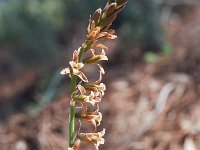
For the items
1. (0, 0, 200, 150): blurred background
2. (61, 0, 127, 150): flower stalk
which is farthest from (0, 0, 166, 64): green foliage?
(61, 0, 127, 150): flower stalk

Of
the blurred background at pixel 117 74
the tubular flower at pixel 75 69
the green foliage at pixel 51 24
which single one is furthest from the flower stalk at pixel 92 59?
the green foliage at pixel 51 24

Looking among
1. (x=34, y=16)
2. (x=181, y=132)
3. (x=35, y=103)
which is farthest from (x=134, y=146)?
(x=34, y=16)

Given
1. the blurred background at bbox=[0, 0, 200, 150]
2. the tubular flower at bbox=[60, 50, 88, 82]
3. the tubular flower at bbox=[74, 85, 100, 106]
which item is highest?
the blurred background at bbox=[0, 0, 200, 150]

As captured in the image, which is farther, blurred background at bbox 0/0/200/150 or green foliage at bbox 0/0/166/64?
green foliage at bbox 0/0/166/64

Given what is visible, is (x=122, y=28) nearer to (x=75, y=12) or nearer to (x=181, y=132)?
(x=75, y=12)

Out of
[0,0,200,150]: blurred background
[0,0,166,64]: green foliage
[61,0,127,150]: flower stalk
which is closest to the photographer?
[61,0,127,150]: flower stalk

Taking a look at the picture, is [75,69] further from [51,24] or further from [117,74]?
[51,24]

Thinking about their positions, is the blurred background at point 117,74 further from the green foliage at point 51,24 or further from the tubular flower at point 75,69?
the tubular flower at point 75,69

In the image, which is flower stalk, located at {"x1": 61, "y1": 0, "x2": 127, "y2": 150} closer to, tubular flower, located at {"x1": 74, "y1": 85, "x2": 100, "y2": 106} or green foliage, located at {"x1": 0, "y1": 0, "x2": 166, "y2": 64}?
tubular flower, located at {"x1": 74, "y1": 85, "x2": 100, "y2": 106}
